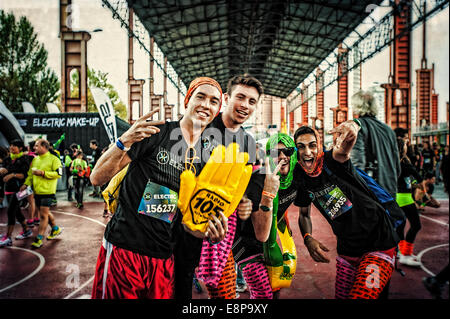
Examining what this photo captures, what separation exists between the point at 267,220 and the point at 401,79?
33.5 ft

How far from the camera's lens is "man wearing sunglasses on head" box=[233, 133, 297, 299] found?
64.2 inches

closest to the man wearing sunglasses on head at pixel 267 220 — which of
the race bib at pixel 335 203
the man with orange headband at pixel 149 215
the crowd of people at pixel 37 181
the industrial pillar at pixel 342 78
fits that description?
the race bib at pixel 335 203

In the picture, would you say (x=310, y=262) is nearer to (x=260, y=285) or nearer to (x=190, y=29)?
(x=260, y=285)

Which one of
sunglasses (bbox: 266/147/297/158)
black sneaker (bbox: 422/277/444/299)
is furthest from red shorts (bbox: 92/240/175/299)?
black sneaker (bbox: 422/277/444/299)

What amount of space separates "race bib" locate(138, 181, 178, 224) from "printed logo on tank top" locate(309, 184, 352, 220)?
98cm

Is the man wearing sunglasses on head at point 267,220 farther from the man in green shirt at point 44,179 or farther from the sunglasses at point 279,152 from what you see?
the man in green shirt at point 44,179


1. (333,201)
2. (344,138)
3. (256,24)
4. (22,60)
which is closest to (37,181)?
(22,60)

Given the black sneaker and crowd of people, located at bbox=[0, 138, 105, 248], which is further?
crowd of people, located at bbox=[0, 138, 105, 248]

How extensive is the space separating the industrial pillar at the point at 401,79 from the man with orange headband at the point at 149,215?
952 cm

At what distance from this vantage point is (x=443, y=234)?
504 centimetres

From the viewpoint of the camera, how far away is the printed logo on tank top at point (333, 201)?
182cm

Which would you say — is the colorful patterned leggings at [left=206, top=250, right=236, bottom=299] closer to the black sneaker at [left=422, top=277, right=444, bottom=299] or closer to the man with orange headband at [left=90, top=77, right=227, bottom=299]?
the man with orange headband at [left=90, top=77, right=227, bottom=299]

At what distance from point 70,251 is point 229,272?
3355 mm

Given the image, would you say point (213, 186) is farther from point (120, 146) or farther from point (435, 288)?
point (435, 288)
